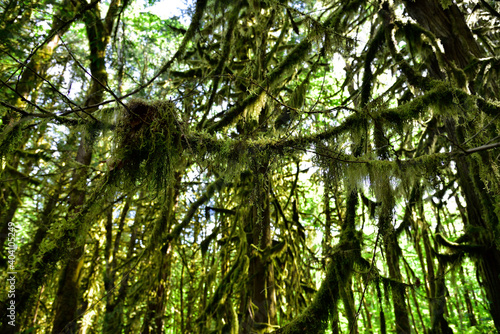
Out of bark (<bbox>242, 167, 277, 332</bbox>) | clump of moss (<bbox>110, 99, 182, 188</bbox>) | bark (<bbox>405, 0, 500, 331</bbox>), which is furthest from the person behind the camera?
bark (<bbox>242, 167, 277, 332</bbox>)

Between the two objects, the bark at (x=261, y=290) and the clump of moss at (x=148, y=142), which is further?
the bark at (x=261, y=290)

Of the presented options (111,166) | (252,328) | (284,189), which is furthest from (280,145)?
(284,189)

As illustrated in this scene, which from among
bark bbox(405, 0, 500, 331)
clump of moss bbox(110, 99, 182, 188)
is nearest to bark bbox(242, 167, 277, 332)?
clump of moss bbox(110, 99, 182, 188)

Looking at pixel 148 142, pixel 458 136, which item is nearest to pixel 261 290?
pixel 148 142

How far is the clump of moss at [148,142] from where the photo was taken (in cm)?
212

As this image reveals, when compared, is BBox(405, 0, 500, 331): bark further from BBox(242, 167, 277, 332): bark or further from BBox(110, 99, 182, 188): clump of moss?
BBox(110, 99, 182, 188): clump of moss

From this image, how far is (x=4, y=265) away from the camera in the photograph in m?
4.03

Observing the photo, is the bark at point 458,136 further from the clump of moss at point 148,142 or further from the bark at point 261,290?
the clump of moss at point 148,142

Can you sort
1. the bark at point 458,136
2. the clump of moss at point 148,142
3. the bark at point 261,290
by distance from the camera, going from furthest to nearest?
the bark at point 261,290 → the bark at point 458,136 → the clump of moss at point 148,142

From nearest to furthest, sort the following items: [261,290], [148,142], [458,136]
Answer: [148,142] < [458,136] < [261,290]

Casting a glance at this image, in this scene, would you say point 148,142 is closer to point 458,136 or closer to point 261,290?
point 261,290

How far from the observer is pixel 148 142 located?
2127 mm

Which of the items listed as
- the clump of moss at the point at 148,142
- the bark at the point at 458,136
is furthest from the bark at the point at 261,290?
the bark at the point at 458,136

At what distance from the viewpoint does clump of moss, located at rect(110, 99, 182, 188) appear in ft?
6.96
